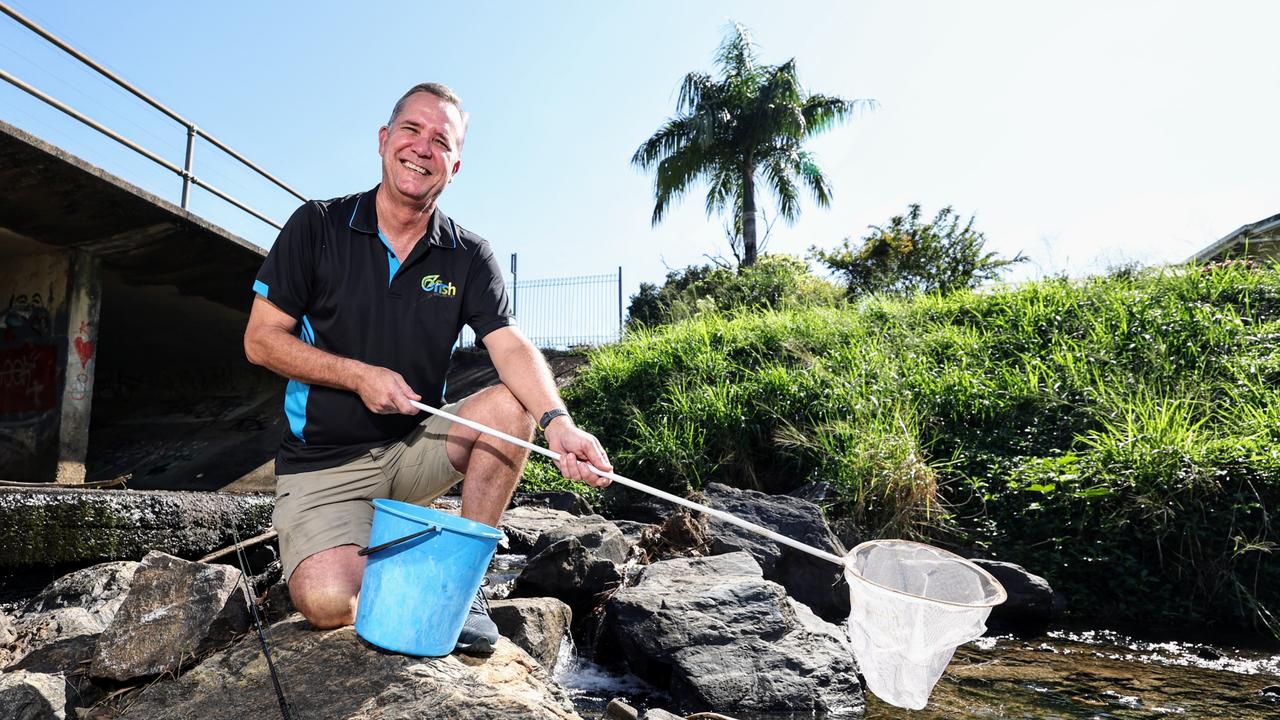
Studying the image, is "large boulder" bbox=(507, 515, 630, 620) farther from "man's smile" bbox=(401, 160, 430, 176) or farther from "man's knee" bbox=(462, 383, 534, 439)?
"man's smile" bbox=(401, 160, 430, 176)

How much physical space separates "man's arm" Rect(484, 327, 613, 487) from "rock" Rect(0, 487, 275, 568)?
312 cm

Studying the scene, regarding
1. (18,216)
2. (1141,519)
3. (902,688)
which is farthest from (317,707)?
(18,216)

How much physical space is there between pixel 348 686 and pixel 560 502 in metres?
7.06

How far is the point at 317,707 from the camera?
244 centimetres

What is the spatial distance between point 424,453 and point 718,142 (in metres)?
21.8

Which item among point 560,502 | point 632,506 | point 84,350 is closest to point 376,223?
point 632,506

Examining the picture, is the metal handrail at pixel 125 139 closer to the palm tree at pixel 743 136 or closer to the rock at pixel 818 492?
the rock at pixel 818 492

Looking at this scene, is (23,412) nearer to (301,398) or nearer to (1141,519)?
(301,398)

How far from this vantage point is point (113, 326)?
461 inches

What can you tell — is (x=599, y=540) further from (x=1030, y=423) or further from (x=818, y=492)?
(x=1030, y=423)

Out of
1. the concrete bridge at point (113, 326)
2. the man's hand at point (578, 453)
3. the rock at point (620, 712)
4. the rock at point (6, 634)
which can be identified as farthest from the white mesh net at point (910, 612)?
the concrete bridge at point (113, 326)

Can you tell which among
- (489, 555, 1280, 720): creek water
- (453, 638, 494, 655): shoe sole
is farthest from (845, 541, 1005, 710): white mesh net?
(489, 555, 1280, 720): creek water

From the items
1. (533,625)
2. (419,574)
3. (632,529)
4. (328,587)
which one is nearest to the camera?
(419,574)

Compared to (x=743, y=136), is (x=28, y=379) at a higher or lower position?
lower
